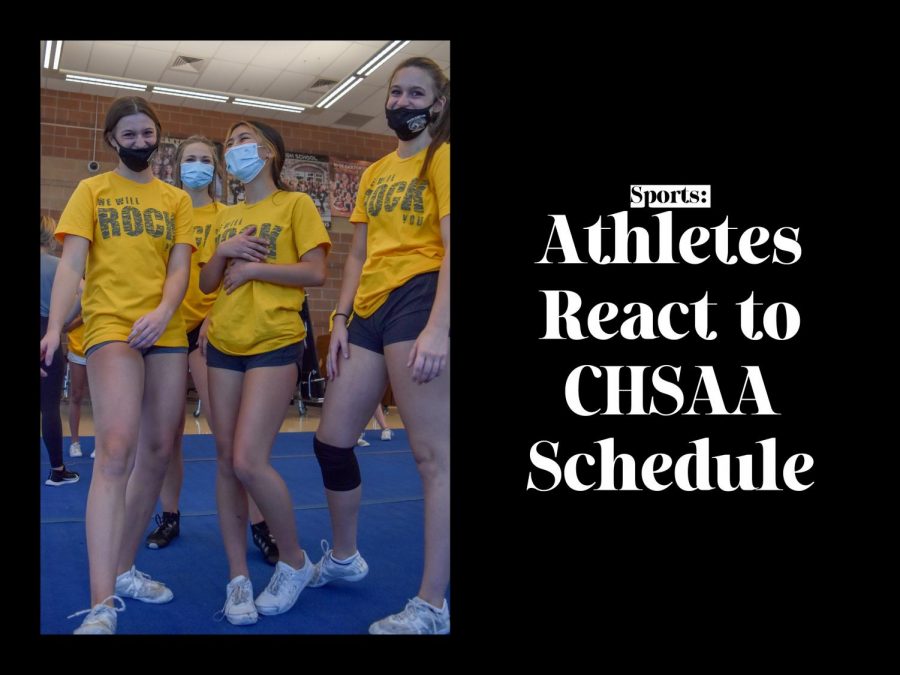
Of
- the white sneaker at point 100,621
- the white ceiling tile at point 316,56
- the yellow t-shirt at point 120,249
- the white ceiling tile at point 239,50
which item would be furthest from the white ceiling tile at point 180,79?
the white sneaker at point 100,621

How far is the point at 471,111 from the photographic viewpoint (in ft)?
4.26

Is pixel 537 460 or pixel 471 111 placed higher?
pixel 471 111

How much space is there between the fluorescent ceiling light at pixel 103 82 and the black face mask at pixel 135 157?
6.73 metres

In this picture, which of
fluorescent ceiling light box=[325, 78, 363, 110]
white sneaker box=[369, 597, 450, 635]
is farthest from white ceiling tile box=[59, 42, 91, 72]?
white sneaker box=[369, 597, 450, 635]

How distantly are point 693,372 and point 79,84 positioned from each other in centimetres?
866

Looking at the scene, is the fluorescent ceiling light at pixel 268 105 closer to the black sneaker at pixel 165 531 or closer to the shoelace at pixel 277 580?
the black sneaker at pixel 165 531

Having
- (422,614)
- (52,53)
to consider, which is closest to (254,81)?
(52,53)

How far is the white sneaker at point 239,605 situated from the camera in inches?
72.9

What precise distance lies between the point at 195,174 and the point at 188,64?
18.0 feet

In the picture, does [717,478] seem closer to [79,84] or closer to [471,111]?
[471,111]

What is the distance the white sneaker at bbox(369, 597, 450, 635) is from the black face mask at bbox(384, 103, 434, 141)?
1.19 metres

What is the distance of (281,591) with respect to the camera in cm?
197

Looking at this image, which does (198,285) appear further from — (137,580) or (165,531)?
(137,580)
